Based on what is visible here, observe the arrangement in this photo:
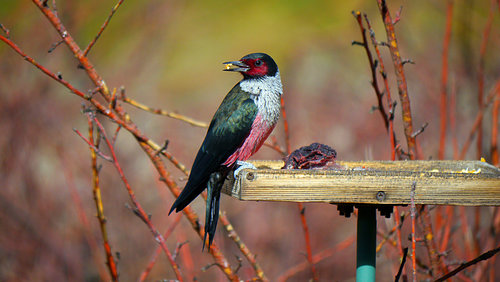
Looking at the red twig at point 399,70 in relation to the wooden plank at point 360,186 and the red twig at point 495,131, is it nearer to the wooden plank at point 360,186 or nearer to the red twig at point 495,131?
the red twig at point 495,131

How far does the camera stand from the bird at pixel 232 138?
132 inches

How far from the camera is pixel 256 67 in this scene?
12.8 feet

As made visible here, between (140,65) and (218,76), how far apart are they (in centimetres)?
351

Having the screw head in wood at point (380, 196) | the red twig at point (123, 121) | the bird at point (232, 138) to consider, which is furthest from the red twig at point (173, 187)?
the screw head in wood at point (380, 196)

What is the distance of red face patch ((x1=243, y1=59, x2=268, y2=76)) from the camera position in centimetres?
388

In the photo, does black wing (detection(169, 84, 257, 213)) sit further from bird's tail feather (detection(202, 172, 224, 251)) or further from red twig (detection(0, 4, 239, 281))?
red twig (detection(0, 4, 239, 281))

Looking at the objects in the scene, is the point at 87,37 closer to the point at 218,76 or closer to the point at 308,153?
the point at 218,76

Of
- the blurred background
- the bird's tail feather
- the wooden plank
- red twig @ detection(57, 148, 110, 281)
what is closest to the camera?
the wooden plank

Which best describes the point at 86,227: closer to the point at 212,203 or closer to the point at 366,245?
the point at 212,203

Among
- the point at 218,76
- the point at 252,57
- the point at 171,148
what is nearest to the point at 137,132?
the point at 252,57

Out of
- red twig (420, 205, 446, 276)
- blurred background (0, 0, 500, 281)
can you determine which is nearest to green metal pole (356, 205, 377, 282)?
red twig (420, 205, 446, 276)

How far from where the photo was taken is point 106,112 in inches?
135

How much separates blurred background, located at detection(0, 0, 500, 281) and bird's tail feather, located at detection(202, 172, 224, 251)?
30.6 inches

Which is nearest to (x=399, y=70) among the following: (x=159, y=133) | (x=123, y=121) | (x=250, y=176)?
(x=250, y=176)
